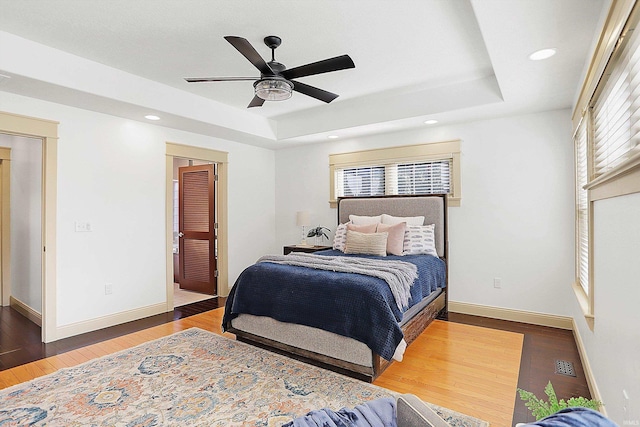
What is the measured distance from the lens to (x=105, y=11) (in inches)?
97.6

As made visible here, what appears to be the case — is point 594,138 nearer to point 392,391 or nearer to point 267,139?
point 392,391

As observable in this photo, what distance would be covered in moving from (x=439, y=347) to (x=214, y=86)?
3594mm

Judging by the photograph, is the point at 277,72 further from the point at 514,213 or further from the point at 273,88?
the point at 514,213

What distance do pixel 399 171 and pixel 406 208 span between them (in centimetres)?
61

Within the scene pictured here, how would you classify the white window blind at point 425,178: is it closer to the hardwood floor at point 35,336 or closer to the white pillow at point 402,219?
the white pillow at point 402,219

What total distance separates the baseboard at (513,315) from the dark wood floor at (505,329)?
0.09 metres

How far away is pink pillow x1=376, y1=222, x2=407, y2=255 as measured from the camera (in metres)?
4.10

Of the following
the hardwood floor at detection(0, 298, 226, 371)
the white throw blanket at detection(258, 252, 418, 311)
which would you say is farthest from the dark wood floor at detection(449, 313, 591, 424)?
the hardwood floor at detection(0, 298, 226, 371)

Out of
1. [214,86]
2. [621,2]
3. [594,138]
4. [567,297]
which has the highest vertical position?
[214,86]

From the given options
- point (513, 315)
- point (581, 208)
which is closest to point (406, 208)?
point (513, 315)

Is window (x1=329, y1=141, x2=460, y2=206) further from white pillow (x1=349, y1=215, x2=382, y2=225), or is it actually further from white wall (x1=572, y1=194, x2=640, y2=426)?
white wall (x1=572, y1=194, x2=640, y2=426)

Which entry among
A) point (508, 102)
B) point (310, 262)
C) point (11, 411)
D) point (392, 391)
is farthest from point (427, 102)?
point (11, 411)

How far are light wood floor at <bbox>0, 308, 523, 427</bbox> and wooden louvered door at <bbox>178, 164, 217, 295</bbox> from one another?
1.68m

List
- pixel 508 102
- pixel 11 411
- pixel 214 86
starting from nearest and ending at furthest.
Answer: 1. pixel 11 411
2. pixel 508 102
3. pixel 214 86
